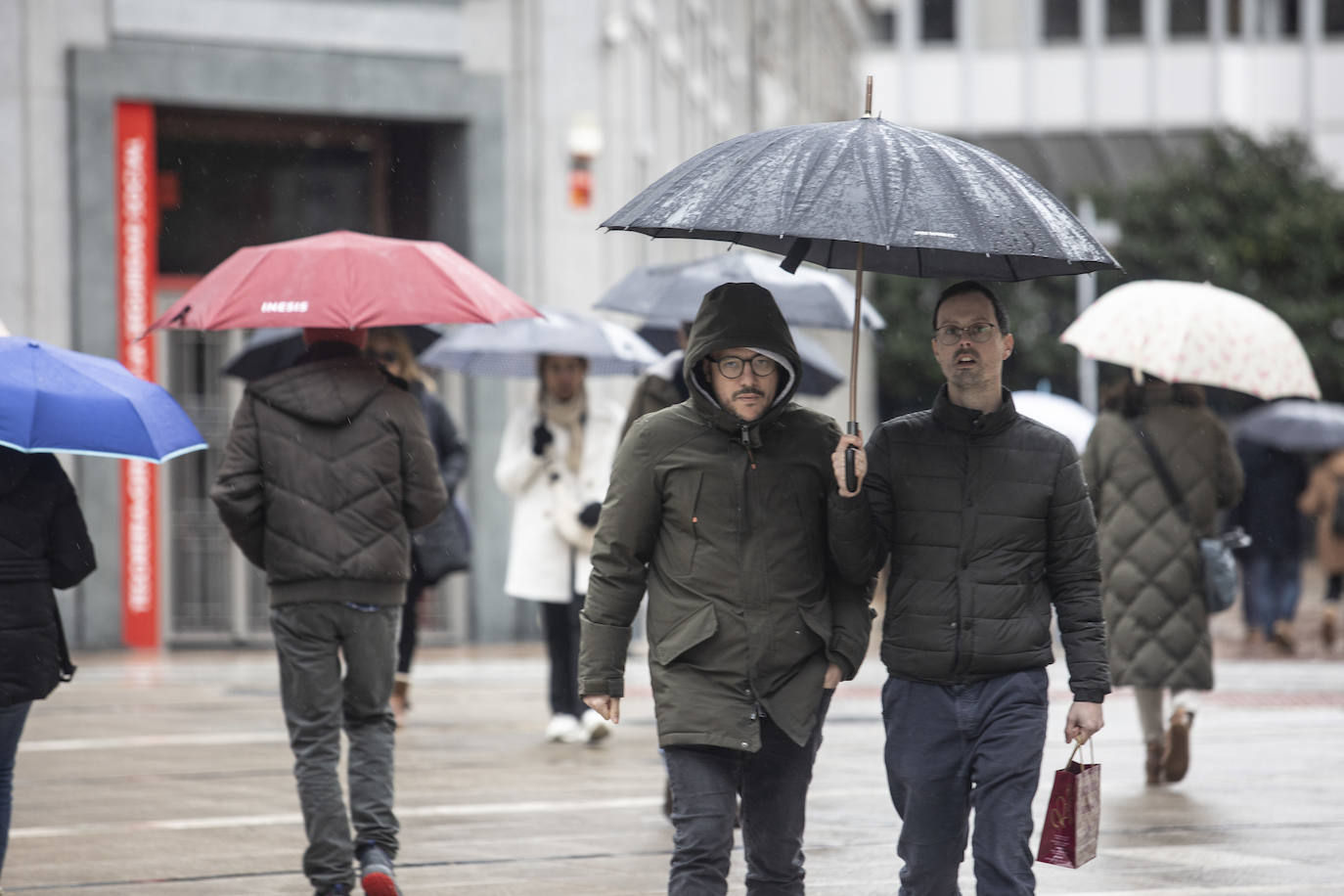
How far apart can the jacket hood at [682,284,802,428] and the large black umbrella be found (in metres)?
0.15

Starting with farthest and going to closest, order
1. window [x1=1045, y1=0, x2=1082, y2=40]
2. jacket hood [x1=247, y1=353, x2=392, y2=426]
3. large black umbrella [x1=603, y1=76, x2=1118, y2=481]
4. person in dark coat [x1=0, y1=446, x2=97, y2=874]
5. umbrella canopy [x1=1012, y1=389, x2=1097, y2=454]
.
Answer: window [x1=1045, y1=0, x2=1082, y2=40] → umbrella canopy [x1=1012, y1=389, x2=1097, y2=454] → jacket hood [x1=247, y1=353, x2=392, y2=426] → person in dark coat [x1=0, y1=446, x2=97, y2=874] → large black umbrella [x1=603, y1=76, x2=1118, y2=481]

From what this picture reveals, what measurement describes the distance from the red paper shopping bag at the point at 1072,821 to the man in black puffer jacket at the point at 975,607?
0.21ft

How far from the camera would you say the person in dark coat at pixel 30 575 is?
620 centimetres

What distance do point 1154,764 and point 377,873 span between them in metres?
4.21

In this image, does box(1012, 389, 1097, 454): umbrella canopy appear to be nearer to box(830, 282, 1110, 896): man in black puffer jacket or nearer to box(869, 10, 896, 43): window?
box(830, 282, 1110, 896): man in black puffer jacket

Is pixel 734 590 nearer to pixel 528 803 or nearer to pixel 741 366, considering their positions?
pixel 741 366

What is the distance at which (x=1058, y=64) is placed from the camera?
170ft

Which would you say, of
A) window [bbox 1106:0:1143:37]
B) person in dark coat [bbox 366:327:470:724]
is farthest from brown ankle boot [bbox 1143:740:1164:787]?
window [bbox 1106:0:1143:37]

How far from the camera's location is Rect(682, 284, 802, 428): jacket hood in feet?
16.9

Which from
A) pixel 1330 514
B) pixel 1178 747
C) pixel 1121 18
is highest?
pixel 1121 18

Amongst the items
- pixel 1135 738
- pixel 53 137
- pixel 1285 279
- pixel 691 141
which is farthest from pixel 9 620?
pixel 1285 279

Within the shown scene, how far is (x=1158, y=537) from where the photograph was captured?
9.25 metres

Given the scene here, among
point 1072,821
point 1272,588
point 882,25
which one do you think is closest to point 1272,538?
point 1272,588

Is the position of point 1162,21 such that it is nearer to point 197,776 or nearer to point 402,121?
point 402,121
